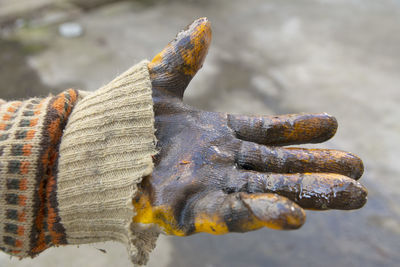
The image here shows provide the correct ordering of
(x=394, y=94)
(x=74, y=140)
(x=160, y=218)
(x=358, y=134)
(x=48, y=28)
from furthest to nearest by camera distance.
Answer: (x=48, y=28) < (x=394, y=94) < (x=358, y=134) < (x=74, y=140) < (x=160, y=218)

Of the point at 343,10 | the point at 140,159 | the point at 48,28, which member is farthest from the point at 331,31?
the point at 140,159

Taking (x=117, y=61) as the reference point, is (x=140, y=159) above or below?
above

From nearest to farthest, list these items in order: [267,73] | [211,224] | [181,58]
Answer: [211,224], [181,58], [267,73]

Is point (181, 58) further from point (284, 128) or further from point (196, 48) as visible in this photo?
point (284, 128)

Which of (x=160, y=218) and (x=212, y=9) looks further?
(x=212, y=9)

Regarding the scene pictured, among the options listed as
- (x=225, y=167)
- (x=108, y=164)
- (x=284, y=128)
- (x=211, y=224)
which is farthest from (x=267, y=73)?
(x=211, y=224)

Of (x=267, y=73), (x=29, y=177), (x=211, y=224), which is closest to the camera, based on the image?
(x=211, y=224)

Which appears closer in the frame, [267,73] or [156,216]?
[156,216]

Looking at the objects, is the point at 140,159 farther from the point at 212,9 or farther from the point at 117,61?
the point at 212,9

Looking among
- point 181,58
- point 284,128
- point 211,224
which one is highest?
point 181,58
